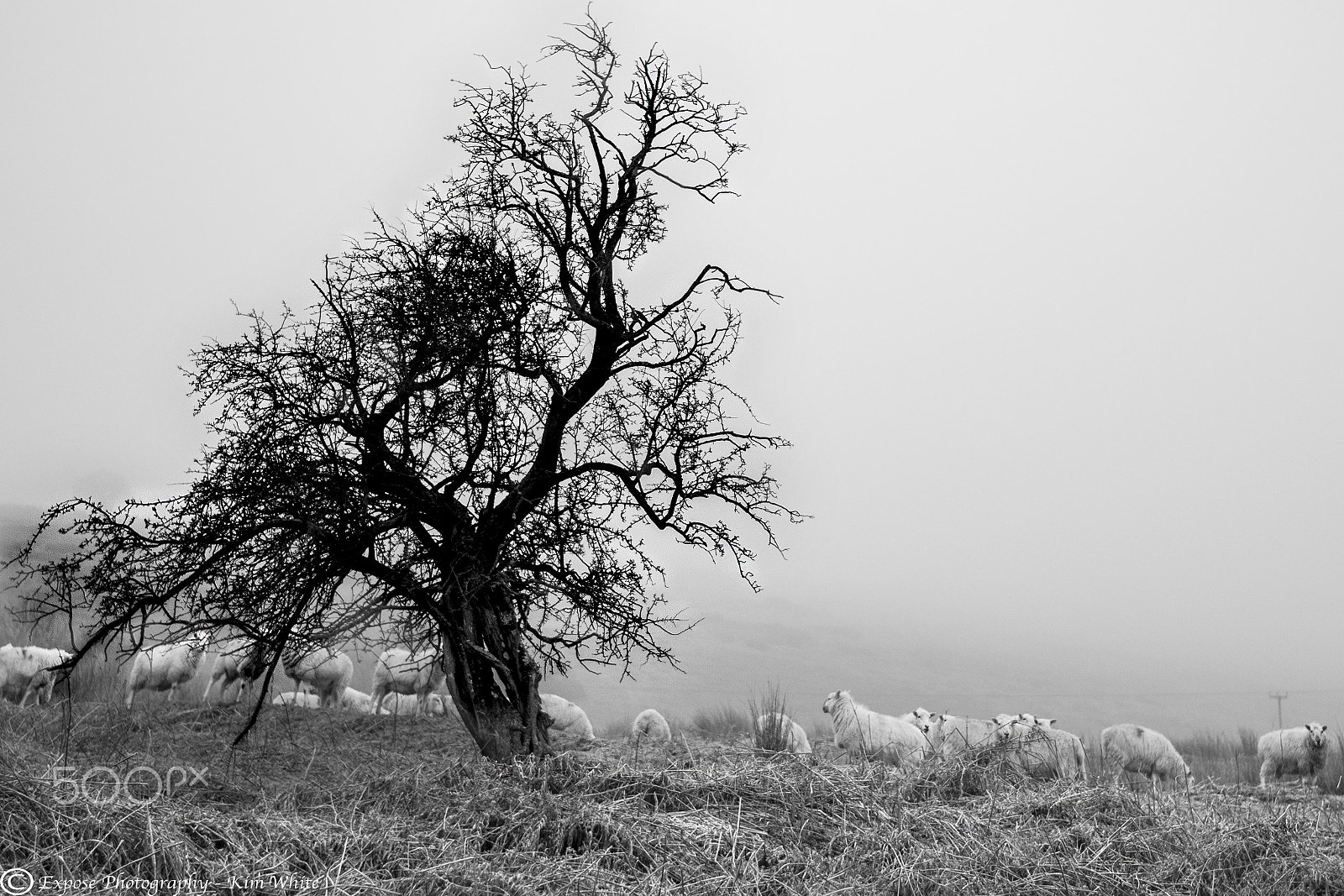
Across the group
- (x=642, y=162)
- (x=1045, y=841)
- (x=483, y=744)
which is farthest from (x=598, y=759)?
(x=642, y=162)

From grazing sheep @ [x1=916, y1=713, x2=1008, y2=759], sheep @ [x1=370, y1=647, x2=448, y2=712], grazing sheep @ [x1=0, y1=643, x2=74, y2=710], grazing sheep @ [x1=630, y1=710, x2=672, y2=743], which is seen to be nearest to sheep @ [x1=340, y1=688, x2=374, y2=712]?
sheep @ [x1=370, y1=647, x2=448, y2=712]

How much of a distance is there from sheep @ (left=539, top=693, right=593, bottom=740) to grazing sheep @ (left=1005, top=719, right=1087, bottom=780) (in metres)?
5.25

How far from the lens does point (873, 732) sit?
42.8ft

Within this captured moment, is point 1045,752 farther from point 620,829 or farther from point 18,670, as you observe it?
point 18,670

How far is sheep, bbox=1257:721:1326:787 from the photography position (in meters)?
14.4

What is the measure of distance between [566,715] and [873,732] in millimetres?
3873

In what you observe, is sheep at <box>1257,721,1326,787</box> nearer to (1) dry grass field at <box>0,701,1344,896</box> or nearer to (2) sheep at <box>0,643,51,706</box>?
(1) dry grass field at <box>0,701,1344,896</box>

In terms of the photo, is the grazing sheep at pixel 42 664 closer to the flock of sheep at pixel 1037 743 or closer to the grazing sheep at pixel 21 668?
the grazing sheep at pixel 21 668

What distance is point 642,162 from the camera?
9453 millimetres

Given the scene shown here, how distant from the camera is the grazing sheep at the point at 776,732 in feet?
36.5

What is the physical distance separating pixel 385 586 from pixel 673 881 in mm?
3829

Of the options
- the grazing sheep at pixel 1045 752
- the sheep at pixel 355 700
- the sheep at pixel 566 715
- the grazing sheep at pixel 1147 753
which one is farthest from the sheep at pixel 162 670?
the grazing sheep at pixel 1147 753

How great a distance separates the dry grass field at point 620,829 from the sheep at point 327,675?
4.79m

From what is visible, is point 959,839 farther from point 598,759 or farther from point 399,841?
point 399,841
